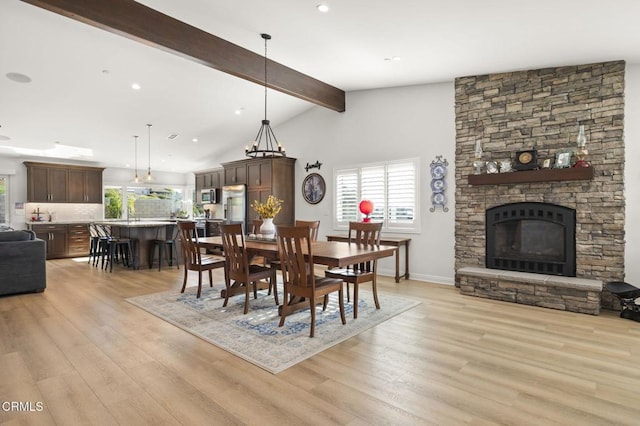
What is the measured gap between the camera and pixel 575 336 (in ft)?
11.0

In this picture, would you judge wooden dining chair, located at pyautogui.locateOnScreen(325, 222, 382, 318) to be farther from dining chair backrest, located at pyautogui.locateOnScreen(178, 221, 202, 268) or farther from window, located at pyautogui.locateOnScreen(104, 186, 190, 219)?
window, located at pyautogui.locateOnScreen(104, 186, 190, 219)

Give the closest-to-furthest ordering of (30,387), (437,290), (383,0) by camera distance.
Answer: (30,387) → (383,0) → (437,290)

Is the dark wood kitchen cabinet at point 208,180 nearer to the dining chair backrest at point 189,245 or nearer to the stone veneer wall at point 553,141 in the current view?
the dining chair backrest at point 189,245

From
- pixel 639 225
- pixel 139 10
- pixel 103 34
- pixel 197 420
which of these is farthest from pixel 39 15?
pixel 639 225

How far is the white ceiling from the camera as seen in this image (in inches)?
136

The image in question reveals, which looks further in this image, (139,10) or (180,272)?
(180,272)

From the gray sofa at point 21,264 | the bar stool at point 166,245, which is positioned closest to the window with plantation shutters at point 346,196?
the bar stool at point 166,245

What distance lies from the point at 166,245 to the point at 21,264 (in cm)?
266

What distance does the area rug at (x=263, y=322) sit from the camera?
2.97 metres

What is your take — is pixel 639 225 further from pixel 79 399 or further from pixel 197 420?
pixel 79 399

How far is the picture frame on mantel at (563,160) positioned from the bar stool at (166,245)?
6749 mm

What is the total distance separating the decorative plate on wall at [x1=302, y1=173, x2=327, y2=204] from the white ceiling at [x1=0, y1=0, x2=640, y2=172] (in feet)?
5.14

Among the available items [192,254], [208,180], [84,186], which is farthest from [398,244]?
[84,186]

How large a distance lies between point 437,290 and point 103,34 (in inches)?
224
